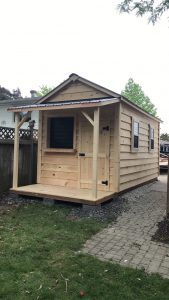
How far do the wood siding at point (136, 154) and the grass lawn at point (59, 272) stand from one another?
11.1ft

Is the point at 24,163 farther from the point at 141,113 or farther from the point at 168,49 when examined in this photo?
the point at 168,49

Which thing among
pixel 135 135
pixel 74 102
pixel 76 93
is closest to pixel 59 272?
pixel 74 102

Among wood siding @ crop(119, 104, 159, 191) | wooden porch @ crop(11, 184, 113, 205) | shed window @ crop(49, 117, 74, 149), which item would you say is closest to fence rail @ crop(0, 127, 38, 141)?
shed window @ crop(49, 117, 74, 149)

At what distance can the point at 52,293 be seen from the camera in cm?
298

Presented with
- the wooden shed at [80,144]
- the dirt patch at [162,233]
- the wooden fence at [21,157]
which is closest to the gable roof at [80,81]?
the wooden shed at [80,144]

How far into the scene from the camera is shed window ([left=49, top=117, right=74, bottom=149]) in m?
8.26

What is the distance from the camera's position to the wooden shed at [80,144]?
7449 millimetres

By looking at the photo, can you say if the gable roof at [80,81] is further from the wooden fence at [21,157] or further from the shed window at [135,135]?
the shed window at [135,135]

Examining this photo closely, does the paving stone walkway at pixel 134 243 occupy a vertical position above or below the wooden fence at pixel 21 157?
below

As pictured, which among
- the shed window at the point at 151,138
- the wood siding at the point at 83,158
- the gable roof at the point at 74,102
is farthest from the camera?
the shed window at the point at 151,138

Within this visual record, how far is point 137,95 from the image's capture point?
44.3m

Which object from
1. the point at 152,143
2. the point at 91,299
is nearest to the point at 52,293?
the point at 91,299

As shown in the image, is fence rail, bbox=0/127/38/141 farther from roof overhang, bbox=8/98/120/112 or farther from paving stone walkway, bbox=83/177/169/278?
paving stone walkway, bbox=83/177/169/278

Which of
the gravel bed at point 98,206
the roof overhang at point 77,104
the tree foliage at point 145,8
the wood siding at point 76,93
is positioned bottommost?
the gravel bed at point 98,206
